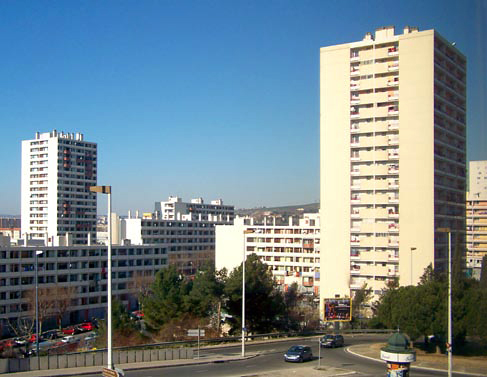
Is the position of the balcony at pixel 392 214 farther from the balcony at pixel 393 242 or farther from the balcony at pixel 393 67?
the balcony at pixel 393 67

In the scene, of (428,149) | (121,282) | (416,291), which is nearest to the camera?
(416,291)

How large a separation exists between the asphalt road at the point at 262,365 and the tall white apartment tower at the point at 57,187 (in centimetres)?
8600

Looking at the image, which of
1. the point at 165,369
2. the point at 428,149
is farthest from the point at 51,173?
the point at 165,369

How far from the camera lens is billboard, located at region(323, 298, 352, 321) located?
3353 centimetres

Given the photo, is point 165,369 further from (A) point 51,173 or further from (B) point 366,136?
(A) point 51,173

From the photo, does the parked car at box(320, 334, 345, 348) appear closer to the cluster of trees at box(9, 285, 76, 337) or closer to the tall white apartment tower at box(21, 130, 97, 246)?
the cluster of trees at box(9, 285, 76, 337)

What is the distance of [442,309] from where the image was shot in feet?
88.9

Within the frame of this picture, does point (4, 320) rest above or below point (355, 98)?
below

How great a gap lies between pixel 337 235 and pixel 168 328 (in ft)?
82.6

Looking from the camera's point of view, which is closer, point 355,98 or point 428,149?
point 428,149

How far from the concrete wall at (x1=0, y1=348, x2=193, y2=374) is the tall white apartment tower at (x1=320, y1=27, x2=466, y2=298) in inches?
1189

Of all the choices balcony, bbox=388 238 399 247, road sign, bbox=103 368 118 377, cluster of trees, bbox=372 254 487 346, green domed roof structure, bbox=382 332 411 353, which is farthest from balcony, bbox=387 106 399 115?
road sign, bbox=103 368 118 377

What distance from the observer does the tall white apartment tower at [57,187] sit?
367 ft

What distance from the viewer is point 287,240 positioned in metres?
80.5
